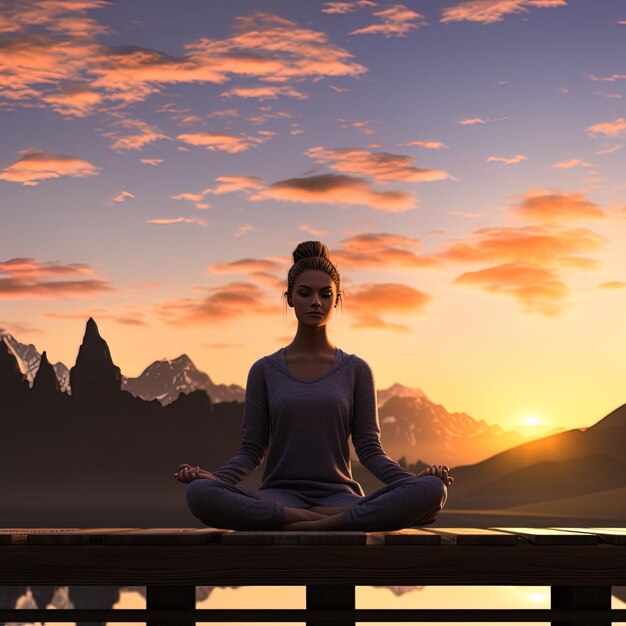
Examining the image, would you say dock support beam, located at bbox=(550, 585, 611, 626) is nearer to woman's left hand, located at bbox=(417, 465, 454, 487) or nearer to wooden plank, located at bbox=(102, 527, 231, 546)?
woman's left hand, located at bbox=(417, 465, 454, 487)

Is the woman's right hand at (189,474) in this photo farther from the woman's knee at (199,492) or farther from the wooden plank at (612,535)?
the wooden plank at (612,535)

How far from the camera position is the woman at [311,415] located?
600 cm

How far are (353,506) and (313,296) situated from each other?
1.56 metres

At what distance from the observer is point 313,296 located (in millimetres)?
6246

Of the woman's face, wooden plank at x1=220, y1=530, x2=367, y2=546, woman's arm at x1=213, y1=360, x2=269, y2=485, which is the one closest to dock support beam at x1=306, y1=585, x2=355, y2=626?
wooden plank at x1=220, y1=530, x2=367, y2=546

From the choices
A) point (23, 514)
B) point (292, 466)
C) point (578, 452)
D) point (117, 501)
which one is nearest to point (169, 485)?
point (117, 501)

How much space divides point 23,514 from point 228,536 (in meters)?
179

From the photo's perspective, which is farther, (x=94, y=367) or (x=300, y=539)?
(x=94, y=367)

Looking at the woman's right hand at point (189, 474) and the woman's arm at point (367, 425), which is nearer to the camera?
the woman's right hand at point (189, 474)

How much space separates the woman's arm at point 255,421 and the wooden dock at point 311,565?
1620 mm

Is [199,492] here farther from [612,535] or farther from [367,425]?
[612,535]

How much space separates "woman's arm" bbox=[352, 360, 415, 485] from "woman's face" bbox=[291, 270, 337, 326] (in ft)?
1.48

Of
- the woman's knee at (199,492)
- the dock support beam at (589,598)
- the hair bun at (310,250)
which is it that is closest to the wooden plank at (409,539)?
the dock support beam at (589,598)

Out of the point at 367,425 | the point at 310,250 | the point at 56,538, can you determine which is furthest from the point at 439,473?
the point at 56,538
